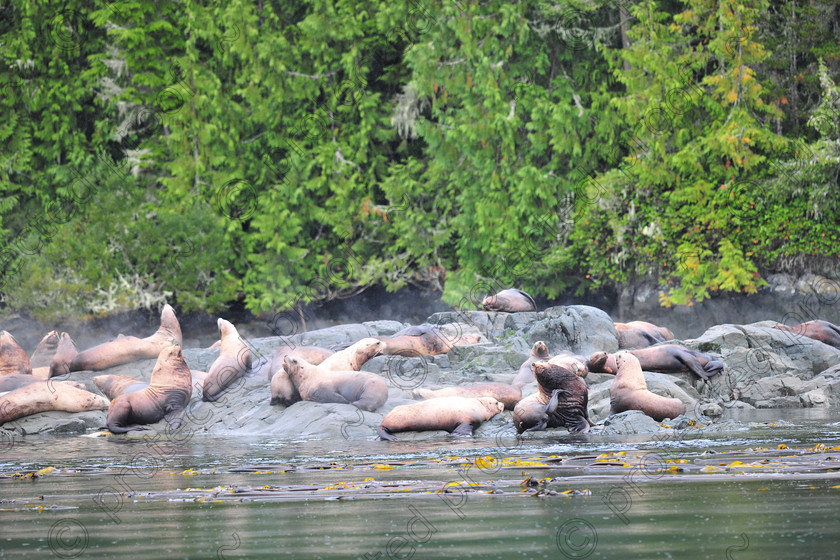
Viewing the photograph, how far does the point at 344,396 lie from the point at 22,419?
4168mm

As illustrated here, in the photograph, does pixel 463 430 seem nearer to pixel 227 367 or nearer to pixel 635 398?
pixel 635 398

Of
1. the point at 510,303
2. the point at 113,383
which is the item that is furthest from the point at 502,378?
the point at 113,383

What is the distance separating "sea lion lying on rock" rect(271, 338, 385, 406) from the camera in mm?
14344

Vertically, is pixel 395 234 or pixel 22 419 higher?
pixel 22 419

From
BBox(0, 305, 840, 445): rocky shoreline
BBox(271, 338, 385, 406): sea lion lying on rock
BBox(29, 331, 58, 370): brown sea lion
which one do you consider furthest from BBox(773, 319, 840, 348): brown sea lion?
BBox(29, 331, 58, 370): brown sea lion

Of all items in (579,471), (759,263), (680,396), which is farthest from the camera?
(759,263)

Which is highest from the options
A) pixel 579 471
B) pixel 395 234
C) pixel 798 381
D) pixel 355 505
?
pixel 355 505

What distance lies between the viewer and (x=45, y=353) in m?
20.2

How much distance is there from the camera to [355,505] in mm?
6793

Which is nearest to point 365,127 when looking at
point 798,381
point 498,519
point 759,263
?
point 759,263

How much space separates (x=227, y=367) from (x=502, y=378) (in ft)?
12.4

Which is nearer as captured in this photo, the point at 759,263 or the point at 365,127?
the point at 759,263

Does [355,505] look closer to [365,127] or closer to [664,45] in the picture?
[664,45]

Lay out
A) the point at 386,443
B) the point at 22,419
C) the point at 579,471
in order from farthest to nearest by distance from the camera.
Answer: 1. the point at 22,419
2. the point at 386,443
3. the point at 579,471
